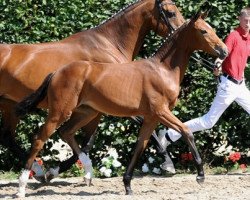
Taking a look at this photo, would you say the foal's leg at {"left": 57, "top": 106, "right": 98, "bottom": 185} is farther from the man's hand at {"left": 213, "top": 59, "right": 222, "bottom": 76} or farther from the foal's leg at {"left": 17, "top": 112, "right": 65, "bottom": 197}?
the man's hand at {"left": 213, "top": 59, "right": 222, "bottom": 76}

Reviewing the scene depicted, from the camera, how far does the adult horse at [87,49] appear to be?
7867mm

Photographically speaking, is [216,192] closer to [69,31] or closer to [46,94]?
[46,94]

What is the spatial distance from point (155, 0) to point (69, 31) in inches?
51.2

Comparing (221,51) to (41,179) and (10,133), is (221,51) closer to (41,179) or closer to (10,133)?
(41,179)

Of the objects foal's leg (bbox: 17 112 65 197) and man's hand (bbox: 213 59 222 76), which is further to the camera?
man's hand (bbox: 213 59 222 76)

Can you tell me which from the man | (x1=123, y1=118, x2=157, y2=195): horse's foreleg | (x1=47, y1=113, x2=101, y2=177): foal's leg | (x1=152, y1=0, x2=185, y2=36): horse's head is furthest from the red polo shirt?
(x1=47, y1=113, x2=101, y2=177): foal's leg

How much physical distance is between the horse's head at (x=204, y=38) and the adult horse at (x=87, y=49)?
93 centimetres

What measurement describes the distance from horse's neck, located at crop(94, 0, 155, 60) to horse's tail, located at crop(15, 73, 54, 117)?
43.3 inches

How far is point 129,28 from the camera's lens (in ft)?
27.0

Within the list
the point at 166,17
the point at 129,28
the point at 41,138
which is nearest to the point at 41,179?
the point at 41,138

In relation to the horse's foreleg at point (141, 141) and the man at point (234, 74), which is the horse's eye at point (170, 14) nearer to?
the man at point (234, 74)

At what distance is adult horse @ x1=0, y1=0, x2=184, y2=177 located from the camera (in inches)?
310

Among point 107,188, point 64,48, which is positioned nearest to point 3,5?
point 64,48

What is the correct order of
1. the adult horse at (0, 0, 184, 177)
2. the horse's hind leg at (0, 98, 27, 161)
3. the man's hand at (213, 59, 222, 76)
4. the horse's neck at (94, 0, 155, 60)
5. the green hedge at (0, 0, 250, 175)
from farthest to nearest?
the green hedge at (0, 0, 250, 175), the horse's hind leg at (0, 98, 27, 161), the horse's neck at (94, 0, 155, 60), the adult horse at (0, 0, 184, 177), the man's hand at (213, 59, 222, 76)
